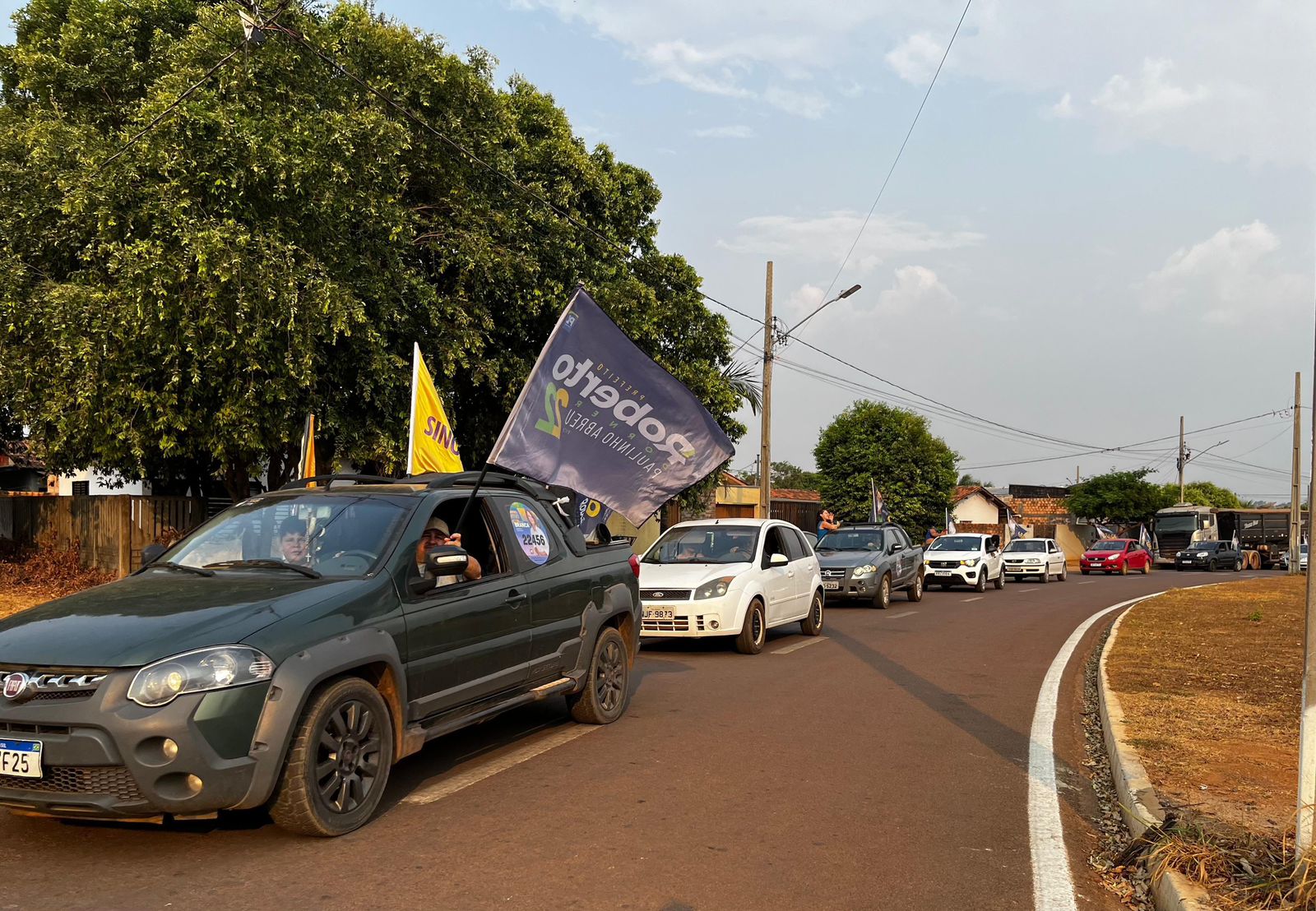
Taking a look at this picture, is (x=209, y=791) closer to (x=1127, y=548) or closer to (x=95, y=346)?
(x=95, y=346)

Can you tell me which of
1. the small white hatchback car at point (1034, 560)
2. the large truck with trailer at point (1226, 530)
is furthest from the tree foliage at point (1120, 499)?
the small white hatchback car at point (1034, 560)

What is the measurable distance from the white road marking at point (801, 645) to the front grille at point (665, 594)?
148cm

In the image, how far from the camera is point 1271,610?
20.8 metres

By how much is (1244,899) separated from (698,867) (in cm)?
231

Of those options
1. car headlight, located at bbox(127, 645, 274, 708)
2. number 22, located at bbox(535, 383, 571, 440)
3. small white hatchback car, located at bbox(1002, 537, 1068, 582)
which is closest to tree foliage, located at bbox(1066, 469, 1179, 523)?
small white hatchback car, located at bbox(1002, 537, 1068, 582)

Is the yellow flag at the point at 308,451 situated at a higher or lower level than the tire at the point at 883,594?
higher

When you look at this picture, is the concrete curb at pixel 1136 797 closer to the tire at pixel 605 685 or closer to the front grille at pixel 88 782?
the tire at pixel 605 685

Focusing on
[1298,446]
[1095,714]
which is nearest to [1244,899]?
[1095,714]

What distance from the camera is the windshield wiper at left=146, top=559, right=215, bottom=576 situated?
6.07 m

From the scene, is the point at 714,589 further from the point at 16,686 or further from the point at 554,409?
the point at 16,686

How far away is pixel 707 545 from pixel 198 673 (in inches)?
383

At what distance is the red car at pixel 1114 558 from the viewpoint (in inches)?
1785

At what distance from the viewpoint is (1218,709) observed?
9180mm

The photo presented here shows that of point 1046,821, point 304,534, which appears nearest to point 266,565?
point 304,534
